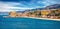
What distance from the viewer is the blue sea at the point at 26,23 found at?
1.70 meters

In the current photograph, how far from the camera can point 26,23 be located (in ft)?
5.68

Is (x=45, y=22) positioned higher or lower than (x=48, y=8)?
lower

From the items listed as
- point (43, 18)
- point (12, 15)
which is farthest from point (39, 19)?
point (12, 15)

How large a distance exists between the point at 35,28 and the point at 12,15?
40cm

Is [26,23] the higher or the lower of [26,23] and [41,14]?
the lower

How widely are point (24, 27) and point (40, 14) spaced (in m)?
0.31

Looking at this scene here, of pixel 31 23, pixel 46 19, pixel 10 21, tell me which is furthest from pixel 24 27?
pixel 46 19

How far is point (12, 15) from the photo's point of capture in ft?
5.77

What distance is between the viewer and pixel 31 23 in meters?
1.73

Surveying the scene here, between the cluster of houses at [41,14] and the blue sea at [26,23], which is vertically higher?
the cluster of houses at [41,14]

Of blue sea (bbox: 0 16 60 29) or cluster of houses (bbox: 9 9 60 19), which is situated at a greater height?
cluster of houses (bbox: 9 9 60 19)

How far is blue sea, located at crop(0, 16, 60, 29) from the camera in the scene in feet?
5.59

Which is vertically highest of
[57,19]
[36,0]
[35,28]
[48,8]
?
[36,0]

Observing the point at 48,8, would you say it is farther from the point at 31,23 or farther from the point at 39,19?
the point at 31,23
